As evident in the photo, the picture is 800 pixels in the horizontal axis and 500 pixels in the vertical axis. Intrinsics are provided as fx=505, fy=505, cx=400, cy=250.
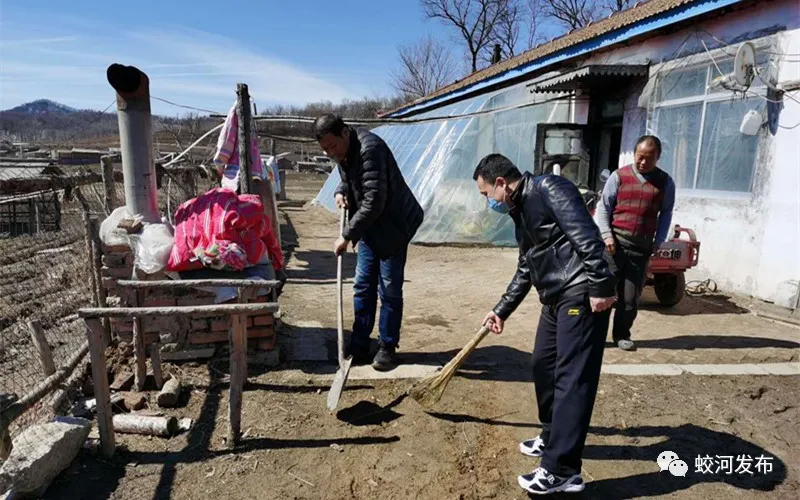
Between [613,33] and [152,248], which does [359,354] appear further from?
[613,33]

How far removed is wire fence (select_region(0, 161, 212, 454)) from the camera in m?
3.21

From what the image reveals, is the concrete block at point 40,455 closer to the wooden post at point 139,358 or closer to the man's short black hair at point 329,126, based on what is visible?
the wooden post at point 139,358

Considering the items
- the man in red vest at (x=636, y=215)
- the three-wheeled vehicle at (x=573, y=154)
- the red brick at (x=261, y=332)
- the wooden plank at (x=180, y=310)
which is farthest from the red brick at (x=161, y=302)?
the three-wheeled vehicle at (x=573, y=154)

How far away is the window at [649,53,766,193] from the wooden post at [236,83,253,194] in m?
5.96

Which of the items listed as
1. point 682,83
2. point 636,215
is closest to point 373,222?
point 636,215

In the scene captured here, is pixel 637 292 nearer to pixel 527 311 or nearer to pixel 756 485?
pixel 527 311

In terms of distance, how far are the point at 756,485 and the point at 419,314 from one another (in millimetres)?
3325

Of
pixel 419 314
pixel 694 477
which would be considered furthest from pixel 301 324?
pixel 694 477

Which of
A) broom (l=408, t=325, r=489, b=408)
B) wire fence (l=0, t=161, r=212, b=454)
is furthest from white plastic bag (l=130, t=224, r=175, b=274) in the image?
broom (l=408, t=325, r=489, b=408)

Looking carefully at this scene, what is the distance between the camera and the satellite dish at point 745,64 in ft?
19.1

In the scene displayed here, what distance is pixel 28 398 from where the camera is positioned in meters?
2.56

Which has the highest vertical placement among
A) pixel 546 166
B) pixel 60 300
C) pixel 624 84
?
pixel 624 84

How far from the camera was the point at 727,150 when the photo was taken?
6.52m

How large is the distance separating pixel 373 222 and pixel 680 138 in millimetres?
5864
